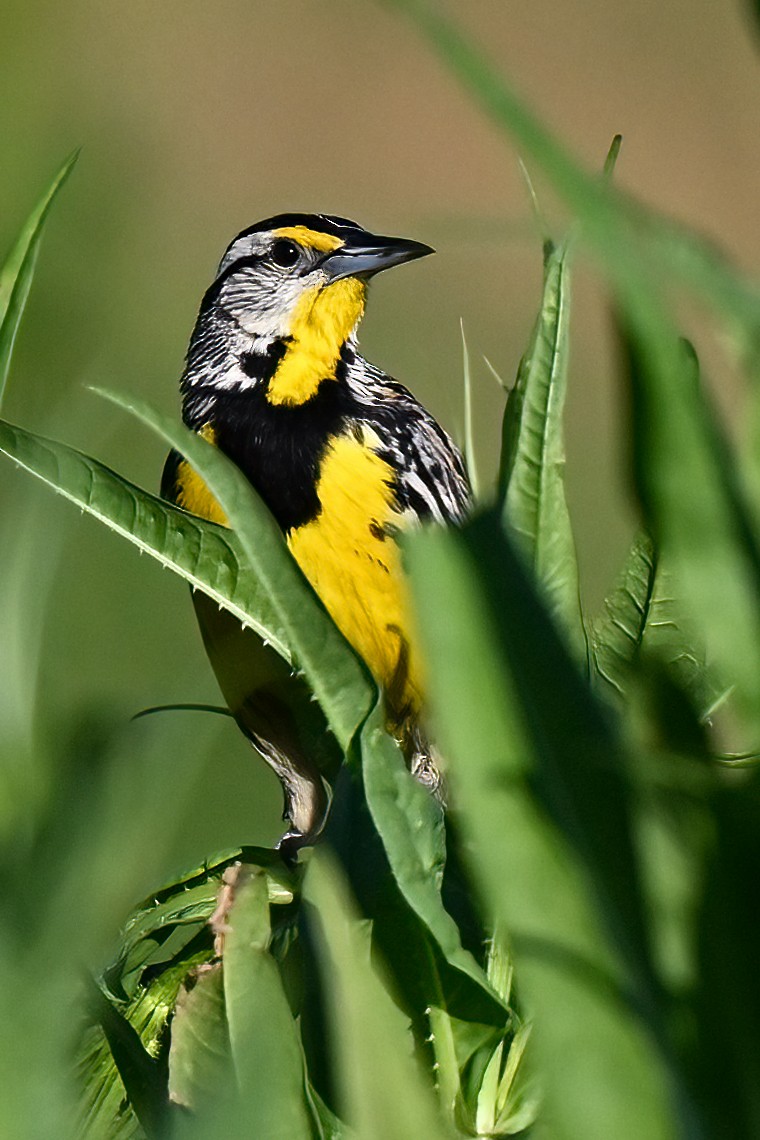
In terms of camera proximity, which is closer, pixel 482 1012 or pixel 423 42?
pixel 423 42

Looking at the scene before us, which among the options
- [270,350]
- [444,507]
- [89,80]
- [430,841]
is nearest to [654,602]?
[430,841]

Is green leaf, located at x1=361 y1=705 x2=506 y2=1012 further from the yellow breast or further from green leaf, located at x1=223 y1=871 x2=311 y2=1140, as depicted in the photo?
the yellow breast

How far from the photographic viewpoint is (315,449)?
1470 mm

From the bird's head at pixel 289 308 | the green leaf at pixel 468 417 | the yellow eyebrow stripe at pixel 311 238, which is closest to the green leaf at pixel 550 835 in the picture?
the green leaf at pixel 468 417

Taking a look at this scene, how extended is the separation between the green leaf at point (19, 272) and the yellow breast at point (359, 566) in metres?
0.91

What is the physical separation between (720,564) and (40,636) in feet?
0.39

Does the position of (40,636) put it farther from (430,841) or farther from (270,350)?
(270,350)

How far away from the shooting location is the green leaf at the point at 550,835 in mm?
199

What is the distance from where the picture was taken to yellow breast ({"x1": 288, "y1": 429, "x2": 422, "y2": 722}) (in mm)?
1310

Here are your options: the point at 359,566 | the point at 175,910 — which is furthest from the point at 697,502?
the point at 359,566

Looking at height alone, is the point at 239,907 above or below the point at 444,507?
below

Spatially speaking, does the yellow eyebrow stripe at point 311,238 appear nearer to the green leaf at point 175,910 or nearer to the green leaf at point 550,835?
the green leaf at point 175,910

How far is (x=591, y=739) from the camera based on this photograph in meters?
0.21

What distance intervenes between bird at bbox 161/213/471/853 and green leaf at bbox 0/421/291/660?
576 millimetres
